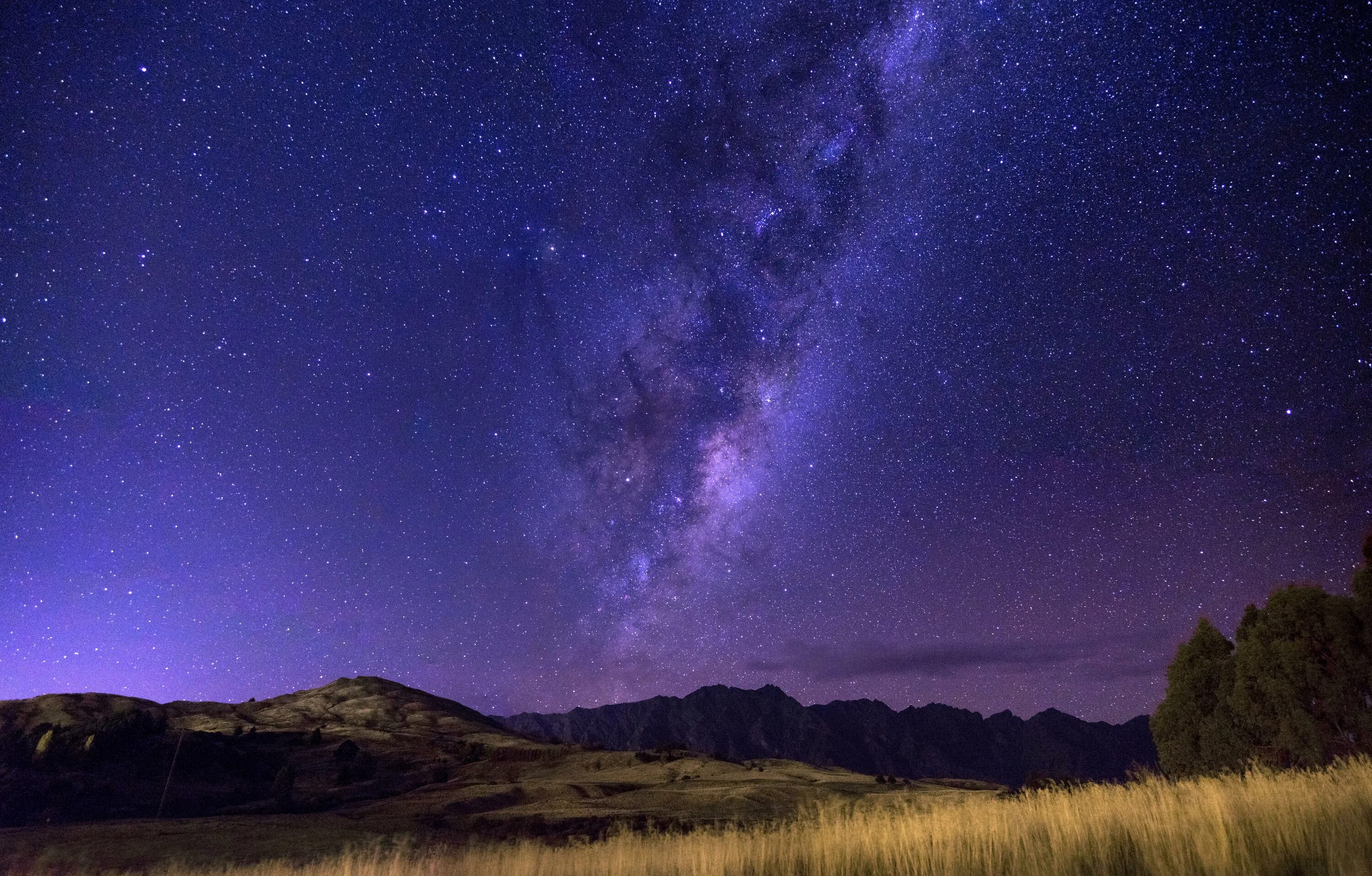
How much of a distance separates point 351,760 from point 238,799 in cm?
990

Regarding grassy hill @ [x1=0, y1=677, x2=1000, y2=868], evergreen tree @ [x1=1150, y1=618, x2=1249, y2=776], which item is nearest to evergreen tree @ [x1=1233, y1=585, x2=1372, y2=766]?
evergreen tree @ [x1=1150, y1=618, x2=1249, y2=776]

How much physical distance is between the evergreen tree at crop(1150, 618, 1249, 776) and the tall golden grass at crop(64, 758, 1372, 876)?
2167cm

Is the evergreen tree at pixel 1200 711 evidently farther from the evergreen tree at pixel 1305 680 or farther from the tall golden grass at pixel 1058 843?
the tall golden grass at pixel 1058 843

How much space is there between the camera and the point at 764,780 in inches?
1661

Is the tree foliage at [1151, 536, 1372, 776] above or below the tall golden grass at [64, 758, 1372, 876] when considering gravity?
above

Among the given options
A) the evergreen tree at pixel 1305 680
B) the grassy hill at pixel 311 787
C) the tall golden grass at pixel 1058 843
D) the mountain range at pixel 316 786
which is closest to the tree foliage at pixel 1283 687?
the evergreen tree at pixel 1305 680

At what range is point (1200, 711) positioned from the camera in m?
29.3

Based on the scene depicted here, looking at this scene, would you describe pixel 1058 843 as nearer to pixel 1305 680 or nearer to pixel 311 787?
pixel 1305 680

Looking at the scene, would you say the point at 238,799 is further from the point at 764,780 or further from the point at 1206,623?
the point at 1206,623

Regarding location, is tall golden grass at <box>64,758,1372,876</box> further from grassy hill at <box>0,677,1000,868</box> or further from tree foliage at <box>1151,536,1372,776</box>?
tree foliage at <box>1151,536,1372,776</box>

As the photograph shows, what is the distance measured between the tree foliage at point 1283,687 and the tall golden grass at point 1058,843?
19.9 m

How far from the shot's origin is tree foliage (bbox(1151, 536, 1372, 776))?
81.5 feet

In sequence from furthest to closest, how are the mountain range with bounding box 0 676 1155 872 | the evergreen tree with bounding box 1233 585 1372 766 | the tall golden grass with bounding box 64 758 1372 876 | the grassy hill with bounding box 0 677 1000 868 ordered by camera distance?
the mountain range with bounding box 0 676 1155 872 < the grassy hill with bounding box 0 677 1000 868 < the evergreen tree with bounding box 1233 585 1372 766 < the tall golden grass with bounding box 64 758 1372 876

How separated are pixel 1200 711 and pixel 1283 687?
4088 millimetres
